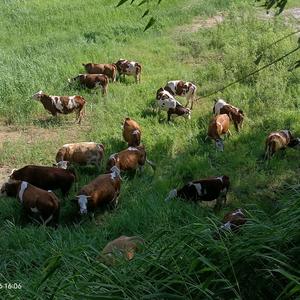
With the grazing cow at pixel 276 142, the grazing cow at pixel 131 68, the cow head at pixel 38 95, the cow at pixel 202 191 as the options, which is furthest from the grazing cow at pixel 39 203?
the grazing cow at pixel 131 68

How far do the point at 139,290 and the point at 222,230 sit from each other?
31.9 inches

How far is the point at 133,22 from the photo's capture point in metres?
17.9

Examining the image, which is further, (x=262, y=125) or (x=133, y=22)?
(x=133, y=22)

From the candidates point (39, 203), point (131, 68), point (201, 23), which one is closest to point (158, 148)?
point (39, 203)

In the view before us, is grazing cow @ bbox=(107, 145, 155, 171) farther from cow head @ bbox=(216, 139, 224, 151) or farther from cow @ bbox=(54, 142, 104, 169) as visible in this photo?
cow head @ bbox=(216, 139, 224, 151)

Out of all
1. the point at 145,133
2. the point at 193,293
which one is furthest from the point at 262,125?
the point at 193,293

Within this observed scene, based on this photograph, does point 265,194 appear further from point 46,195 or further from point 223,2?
point 223,2

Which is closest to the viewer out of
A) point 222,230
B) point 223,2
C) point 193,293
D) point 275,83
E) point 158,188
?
point 193,293

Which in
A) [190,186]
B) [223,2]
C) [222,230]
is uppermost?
[222,230]

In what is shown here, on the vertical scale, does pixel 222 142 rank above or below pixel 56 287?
below

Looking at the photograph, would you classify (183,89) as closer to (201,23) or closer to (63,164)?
(63,164)

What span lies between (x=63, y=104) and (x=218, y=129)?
3367 millimetres

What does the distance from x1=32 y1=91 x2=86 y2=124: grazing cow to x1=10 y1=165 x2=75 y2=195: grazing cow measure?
2.89 m

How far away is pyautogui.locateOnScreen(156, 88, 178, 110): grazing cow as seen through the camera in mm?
11207
